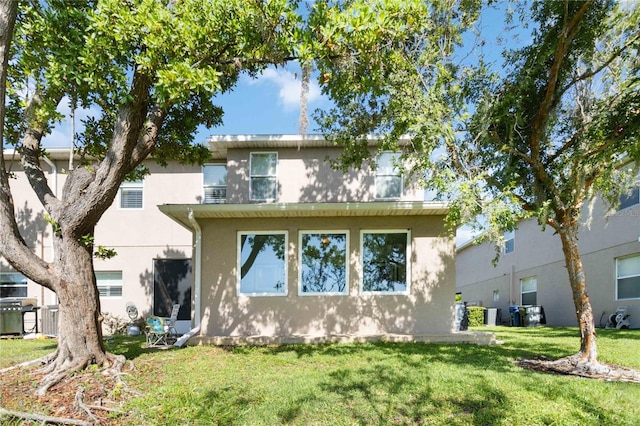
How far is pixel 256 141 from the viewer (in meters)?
10.4

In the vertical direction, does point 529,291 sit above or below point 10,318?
below

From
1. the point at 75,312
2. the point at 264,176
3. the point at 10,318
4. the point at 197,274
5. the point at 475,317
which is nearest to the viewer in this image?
the point at 75,312

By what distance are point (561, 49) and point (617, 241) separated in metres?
9.70

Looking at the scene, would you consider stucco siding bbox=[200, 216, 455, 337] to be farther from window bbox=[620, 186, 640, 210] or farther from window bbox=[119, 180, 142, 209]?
window bbox=[620, 186, 640, 210]

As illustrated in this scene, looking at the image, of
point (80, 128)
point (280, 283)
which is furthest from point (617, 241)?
point (80, 128)

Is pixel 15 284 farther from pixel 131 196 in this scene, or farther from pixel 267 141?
pixel 267 141

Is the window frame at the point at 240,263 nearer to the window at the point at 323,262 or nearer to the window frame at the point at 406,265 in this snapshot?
the window at the point at 323,262

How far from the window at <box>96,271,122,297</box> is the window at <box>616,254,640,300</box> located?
1584 cm

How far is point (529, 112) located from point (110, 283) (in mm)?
12016

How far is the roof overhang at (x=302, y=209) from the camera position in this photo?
8578 millimetres

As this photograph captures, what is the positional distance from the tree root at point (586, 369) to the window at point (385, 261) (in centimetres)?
320

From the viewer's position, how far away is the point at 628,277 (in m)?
12.6

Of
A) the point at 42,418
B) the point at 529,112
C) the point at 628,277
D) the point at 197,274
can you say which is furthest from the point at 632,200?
the point at 42,418

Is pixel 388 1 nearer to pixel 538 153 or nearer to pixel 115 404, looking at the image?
pixel 538 153
